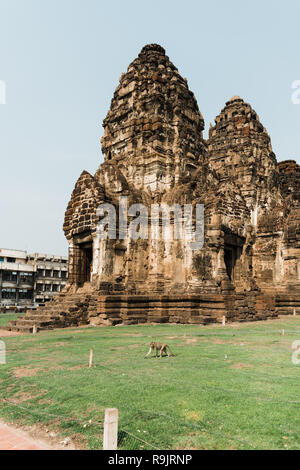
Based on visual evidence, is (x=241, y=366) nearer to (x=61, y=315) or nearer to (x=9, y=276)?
(x=61, y=315)

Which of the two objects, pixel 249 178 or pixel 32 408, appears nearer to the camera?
pixel 32 408

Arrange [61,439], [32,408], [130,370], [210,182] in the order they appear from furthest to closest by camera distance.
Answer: [210,182] < [130,370] < [32,408] < [61,439]

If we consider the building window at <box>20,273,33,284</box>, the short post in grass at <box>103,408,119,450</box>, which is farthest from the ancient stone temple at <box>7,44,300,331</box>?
the building window at <box>20,273,33,284</box>

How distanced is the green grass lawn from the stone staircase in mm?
4981

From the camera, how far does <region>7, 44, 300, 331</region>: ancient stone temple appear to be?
1613 cm

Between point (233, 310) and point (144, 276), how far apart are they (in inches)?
181

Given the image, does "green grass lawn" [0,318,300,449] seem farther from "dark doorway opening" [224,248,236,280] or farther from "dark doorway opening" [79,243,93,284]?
"dark doorway opening" [224,248,236,280]

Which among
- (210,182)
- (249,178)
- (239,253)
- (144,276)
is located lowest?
(144,276)

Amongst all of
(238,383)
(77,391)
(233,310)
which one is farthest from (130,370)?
(233,310)

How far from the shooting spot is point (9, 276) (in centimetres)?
5512

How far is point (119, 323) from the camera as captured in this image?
1570 centimetres

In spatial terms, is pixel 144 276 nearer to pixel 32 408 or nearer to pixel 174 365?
pixel 174 365

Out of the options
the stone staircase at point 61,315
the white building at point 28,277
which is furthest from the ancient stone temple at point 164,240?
the white building at point 28,277

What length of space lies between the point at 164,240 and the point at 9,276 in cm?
4388
